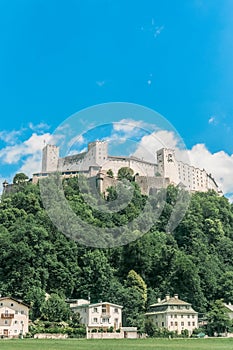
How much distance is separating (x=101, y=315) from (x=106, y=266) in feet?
29.0

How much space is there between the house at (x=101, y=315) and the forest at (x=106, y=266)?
1228 mm

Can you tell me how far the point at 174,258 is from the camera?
189 feet

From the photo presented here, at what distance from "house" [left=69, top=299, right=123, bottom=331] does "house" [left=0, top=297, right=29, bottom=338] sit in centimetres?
567

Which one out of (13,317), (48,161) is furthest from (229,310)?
(48,161)

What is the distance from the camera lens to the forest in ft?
166

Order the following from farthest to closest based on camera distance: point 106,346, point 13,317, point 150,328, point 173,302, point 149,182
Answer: point 149,182 < point 173,302 < point 150,328 < point 13,317 < point 106,346

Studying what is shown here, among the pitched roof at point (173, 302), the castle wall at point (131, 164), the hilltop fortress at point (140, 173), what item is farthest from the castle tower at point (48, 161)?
the pitched roof at point (173, 302)

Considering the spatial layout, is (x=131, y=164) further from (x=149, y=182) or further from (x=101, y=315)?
(x=101, y=315)

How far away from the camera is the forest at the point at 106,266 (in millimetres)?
50625

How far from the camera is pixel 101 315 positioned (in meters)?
46.9

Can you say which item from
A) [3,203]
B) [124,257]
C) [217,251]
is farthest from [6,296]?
[217,251]

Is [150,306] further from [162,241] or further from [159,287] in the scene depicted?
[162,241]

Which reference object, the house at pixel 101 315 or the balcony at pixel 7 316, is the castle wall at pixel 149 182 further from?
the balcony at pixel 7 316

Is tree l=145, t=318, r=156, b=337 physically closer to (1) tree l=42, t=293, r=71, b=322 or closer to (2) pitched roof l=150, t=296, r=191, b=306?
(2) pitched roof l=150, t=296, r=191, b=306
